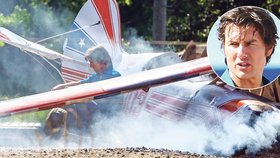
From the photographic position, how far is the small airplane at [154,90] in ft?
25.2

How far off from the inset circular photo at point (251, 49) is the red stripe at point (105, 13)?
3.83 metres

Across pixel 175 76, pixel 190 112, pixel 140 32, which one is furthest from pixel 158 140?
pixel 140 32

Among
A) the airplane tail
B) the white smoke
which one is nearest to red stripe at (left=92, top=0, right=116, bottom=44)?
the airplane tail

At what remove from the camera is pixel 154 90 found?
342 inches

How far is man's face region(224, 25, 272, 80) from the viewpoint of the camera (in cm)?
659

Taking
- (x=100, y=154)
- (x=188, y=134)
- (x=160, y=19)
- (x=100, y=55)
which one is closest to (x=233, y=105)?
(x=188, y=134)

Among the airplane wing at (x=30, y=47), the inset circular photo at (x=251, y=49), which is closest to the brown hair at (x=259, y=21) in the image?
the inset circular photo at (x=251, y=49)

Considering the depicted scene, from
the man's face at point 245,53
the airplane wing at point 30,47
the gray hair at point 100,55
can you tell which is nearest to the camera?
the man's face at point 245,53

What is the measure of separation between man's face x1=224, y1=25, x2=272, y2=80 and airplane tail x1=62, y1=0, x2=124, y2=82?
3.66 m

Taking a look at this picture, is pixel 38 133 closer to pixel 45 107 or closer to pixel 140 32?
pixel 45 107

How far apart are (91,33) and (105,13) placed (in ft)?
1.00

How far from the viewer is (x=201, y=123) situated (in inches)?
315

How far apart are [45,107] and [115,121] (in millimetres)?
1639

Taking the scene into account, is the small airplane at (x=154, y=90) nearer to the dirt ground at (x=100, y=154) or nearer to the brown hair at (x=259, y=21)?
the dirt ground at (x=100, y=154)
